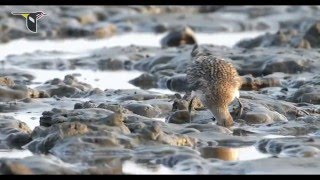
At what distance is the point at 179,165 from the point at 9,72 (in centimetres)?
658

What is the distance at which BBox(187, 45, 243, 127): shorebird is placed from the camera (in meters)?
9.95

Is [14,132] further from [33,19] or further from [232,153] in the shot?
[33,19]

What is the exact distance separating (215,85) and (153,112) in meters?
0.80

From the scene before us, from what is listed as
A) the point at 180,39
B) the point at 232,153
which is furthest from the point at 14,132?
the point at 180,39

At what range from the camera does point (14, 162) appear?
271 inches

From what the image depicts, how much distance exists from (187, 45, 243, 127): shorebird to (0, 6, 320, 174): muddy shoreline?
21cm

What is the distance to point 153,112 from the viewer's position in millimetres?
10414

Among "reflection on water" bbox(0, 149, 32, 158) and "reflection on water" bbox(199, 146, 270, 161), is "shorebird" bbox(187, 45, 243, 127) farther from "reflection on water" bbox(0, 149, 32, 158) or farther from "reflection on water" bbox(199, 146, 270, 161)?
"reflection on water" bbox(0, 149, 32, 158)

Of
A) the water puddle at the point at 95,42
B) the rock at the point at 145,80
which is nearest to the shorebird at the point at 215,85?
the rock at the point at 145,80

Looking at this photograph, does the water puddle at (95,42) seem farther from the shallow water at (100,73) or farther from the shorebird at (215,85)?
the shorebird at (215,85)

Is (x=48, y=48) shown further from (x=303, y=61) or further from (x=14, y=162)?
(x=14, y=162)

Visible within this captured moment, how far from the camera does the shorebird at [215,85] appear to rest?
9953 mm

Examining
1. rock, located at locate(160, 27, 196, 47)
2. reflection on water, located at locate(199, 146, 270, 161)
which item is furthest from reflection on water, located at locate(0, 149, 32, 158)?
rock, located at locate(160, 27, 196, 47)

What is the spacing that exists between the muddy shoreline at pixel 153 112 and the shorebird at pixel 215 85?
0.68 feet
